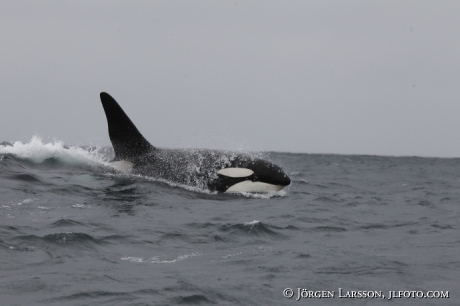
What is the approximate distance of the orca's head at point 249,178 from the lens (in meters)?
14.9

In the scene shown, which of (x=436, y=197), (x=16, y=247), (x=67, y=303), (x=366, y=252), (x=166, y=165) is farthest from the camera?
(x=436, y=197)

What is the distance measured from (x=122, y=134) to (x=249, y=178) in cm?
337

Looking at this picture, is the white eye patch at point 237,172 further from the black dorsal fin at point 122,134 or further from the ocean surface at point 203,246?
the black dorsal fin at point 122,134

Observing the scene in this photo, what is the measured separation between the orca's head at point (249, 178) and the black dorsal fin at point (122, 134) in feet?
7.16

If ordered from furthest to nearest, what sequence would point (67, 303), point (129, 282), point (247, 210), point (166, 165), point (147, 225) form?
point (166, 165)
point (247, 210)
point (147, 225)
point (129, 282)
point (67, 303)

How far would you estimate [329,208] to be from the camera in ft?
47.1

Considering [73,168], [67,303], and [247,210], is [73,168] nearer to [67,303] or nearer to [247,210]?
[247,210]

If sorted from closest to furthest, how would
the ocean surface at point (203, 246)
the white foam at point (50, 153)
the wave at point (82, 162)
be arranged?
the ocean surface at point (203, 246) → the wave at point (82, 162) → the white foam at point (50, 153)

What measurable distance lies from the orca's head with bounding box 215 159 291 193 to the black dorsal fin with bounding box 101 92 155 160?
2183 millimetres

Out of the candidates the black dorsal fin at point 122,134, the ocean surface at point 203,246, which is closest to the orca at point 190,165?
the black dorsal fin at point 122,134

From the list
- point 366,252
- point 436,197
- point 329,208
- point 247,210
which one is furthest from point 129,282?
point 436,197

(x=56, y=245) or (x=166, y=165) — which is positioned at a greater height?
(x=166, y=165)

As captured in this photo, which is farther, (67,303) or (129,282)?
(129,282)

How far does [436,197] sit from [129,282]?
1413 cm
